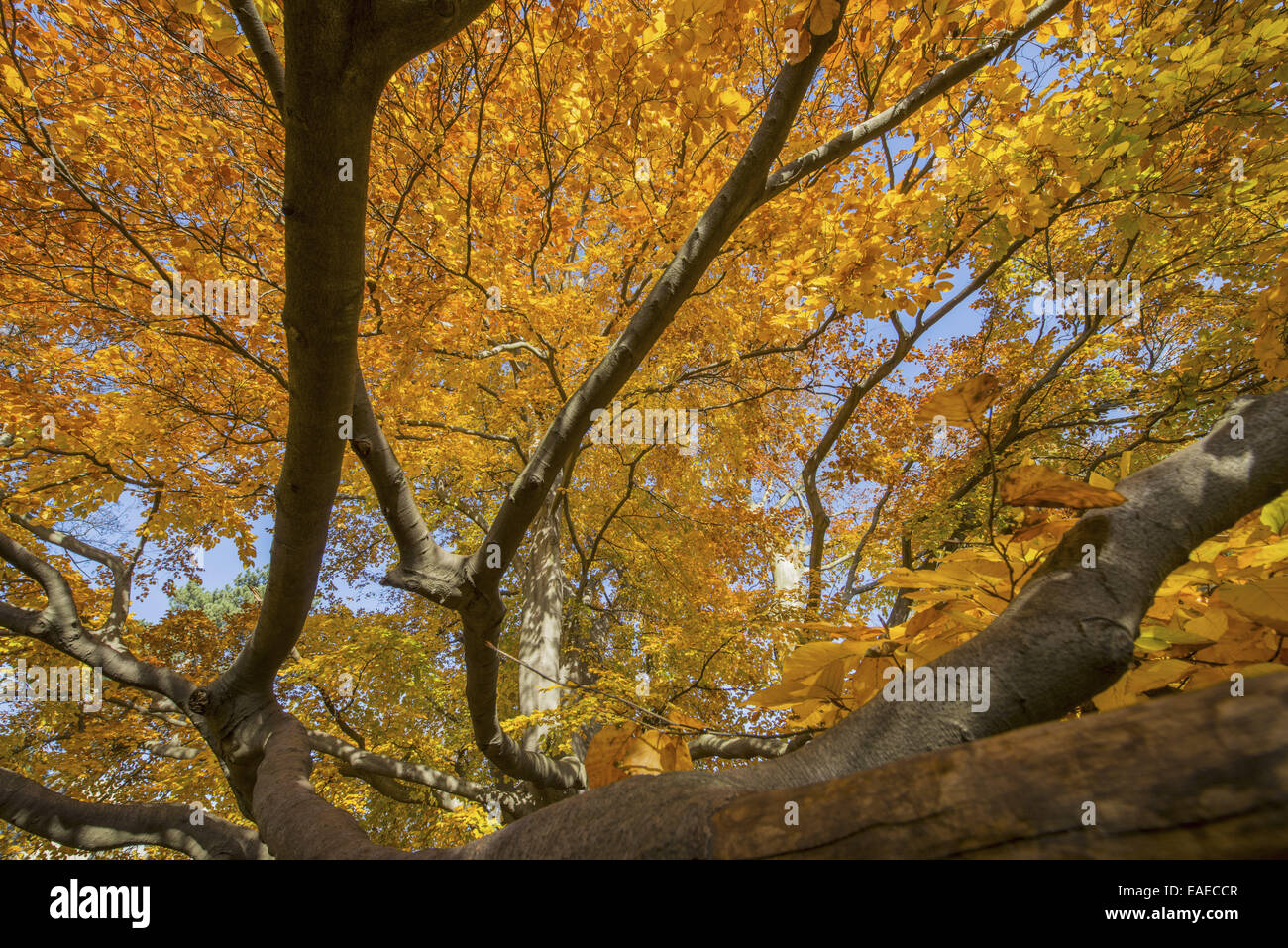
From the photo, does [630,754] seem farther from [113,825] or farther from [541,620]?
[541,620]

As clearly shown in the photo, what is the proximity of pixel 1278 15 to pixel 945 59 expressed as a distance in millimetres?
1477

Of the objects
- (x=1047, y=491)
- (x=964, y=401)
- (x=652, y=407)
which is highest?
(x=652, y=407)

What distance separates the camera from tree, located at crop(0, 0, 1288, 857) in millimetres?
867

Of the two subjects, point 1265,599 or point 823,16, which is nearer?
point 1265,599

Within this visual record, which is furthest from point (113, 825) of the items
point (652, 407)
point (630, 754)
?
point (652, 407)

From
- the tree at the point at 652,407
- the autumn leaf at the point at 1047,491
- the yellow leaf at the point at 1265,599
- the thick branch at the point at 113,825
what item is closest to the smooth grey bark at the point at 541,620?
the tree at the point at 652,407

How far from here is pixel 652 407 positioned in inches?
308

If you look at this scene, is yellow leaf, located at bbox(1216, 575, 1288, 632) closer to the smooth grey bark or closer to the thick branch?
the thick branch

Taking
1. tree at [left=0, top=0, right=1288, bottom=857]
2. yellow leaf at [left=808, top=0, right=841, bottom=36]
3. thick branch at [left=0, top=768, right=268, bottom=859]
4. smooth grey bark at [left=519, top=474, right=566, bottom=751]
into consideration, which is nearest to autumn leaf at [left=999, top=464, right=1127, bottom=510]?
tree at [left=0, top=0, right=1288, bottom=857]

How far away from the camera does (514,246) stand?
18.5 feet

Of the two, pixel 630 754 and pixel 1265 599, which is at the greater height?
pixel 1265 599
